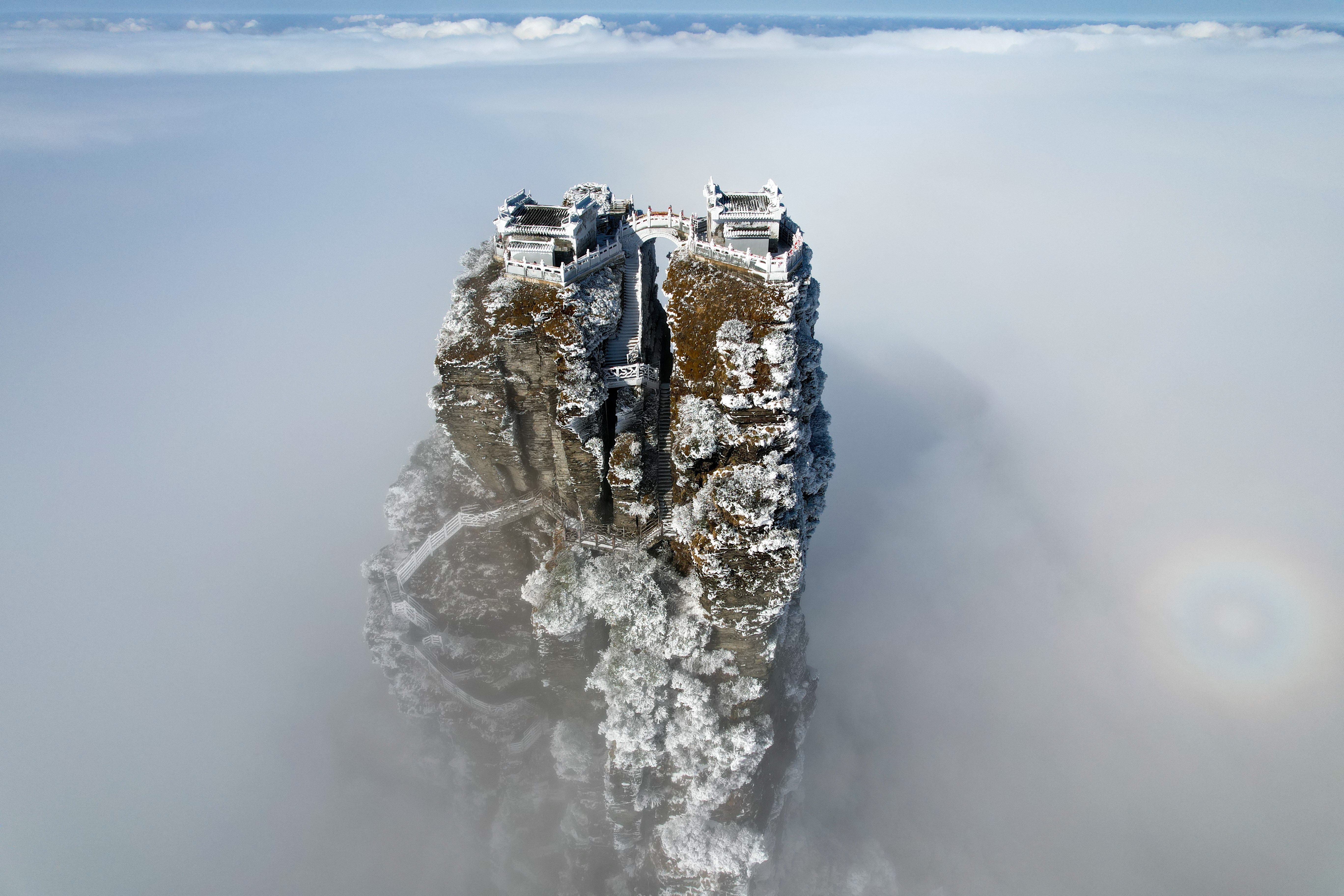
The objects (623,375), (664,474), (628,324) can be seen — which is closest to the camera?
(623,375)

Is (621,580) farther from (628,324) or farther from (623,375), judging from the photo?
(628,324)

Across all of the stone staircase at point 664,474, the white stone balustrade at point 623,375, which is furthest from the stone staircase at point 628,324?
the stone staircase at point 664,474

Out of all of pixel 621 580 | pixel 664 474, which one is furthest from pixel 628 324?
pixel 621 580

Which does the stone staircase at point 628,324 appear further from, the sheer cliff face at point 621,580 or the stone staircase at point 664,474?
the stone staircase at point 664,474

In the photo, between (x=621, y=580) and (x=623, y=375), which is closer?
(x=623, y=375)

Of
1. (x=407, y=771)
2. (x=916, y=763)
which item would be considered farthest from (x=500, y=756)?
(x=916, y=763)

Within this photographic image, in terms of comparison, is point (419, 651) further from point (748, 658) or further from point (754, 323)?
point (754, 323)

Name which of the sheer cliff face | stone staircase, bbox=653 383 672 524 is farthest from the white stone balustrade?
A: stone staircase, bbox=653 383 672 524

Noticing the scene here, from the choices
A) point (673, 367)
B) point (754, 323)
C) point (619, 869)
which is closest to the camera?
point (754, 323)
